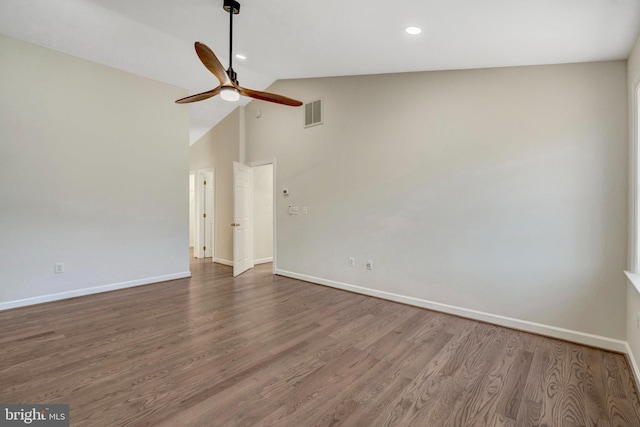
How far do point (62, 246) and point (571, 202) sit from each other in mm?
5987

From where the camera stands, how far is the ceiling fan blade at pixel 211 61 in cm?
234

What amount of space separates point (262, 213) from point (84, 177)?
3.17m

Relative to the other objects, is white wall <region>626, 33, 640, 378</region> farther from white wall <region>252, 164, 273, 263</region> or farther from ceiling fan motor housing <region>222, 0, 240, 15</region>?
white wall <region>252, 164, 273, 263</region>

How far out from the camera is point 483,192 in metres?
3.27

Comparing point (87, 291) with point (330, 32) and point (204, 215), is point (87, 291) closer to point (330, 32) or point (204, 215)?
point (204, 215)

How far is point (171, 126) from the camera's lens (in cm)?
503

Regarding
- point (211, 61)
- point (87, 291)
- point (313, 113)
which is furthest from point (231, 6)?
point (87, 291)

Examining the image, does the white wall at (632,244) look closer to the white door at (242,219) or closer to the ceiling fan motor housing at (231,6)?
the ceiling fan motor housing at (231,6)

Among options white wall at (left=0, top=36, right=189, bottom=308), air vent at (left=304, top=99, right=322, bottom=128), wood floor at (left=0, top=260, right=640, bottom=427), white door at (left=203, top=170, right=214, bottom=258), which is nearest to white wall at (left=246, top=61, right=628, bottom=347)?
air vent at (left=304, top=99, right=322, bottom=128)

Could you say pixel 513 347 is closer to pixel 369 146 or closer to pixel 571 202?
pixel 571 202

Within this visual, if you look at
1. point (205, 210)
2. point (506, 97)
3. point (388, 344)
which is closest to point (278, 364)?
point (388, 344)

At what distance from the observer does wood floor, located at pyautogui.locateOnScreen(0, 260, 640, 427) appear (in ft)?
6.00

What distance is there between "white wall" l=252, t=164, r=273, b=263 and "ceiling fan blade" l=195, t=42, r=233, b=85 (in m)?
3.58

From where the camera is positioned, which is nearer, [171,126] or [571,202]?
[571,202]
